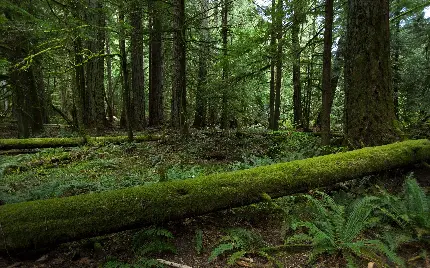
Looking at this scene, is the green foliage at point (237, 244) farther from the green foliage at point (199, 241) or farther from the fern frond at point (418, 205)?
the fern frond at point (418, 205)

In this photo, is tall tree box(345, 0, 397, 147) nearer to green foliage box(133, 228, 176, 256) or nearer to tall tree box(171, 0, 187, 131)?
green foliage box(133, 228, 176, 256)

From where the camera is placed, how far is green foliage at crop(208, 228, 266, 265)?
3719 mm

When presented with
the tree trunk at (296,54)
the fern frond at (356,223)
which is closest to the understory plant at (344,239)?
the fern frond at (356,223)

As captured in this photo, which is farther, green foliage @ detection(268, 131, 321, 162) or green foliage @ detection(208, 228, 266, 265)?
green foliage @ detection(268, 131, 321, 162)

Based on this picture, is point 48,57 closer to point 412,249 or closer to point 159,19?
point 159,19

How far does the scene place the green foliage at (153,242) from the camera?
383 cm

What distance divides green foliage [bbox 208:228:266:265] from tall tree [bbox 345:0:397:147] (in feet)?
12.2

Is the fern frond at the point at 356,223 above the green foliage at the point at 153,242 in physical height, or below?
above

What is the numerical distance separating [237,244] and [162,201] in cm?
118

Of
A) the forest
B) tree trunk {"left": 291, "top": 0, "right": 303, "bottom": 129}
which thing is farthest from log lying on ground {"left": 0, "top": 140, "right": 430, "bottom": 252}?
tree trunk {"left": 291, "top": 0, "right": 303, "bottom": 129}

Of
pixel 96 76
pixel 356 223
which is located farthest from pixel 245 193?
pixel 96 76

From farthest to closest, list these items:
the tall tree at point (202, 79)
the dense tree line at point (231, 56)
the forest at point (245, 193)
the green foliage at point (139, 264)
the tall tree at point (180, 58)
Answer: the tall tree at point (202, 79) → the tall tree at point (180, 58) → the dense tree line at point (231, 56) → the forest at point (245, 193) → the green foliage at point (139, 264)

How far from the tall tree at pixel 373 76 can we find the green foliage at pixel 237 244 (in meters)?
3.72

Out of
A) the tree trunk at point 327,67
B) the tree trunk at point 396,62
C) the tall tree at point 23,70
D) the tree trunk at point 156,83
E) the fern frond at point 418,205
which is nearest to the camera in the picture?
the fern frond at point 418,205
